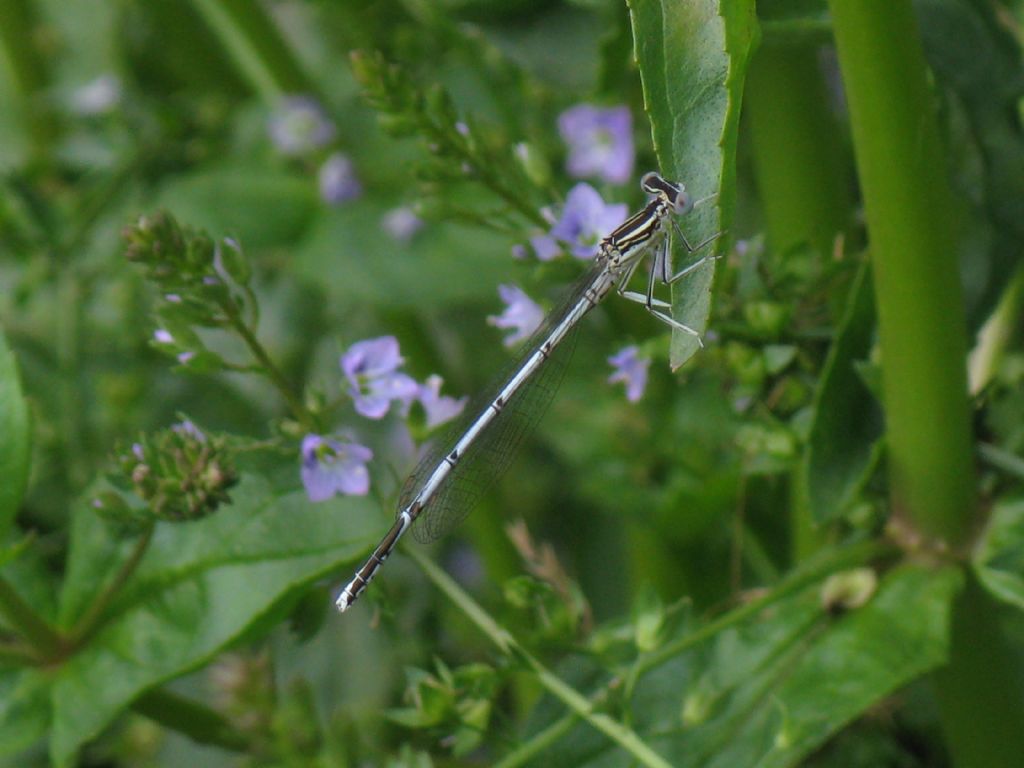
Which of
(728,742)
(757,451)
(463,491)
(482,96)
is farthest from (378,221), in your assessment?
(728,742)

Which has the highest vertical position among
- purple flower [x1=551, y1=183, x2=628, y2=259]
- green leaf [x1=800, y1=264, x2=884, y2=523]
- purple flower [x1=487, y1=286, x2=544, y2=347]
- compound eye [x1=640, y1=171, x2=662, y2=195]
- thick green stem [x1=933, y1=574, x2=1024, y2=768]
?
compound eye [x1=640, y1=171, x2=662, y2=195]

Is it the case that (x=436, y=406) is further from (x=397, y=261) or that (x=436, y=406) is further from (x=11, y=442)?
(x=397, y=261)

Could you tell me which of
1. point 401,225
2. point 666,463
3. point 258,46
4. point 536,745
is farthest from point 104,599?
point 258,46

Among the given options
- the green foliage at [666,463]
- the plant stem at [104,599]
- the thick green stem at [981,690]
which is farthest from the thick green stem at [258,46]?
the thick green stem at [981,690]

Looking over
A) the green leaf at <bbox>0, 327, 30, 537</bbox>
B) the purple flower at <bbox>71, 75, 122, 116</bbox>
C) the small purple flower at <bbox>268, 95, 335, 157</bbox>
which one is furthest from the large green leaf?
the purple flower at <bbox>71, 75, 122, 116</bbox>

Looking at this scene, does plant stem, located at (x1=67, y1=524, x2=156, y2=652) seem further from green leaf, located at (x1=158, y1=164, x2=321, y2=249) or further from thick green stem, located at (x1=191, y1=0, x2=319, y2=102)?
thick green stem, located at (x1=191, y1=0, x2=319, y2=102)
